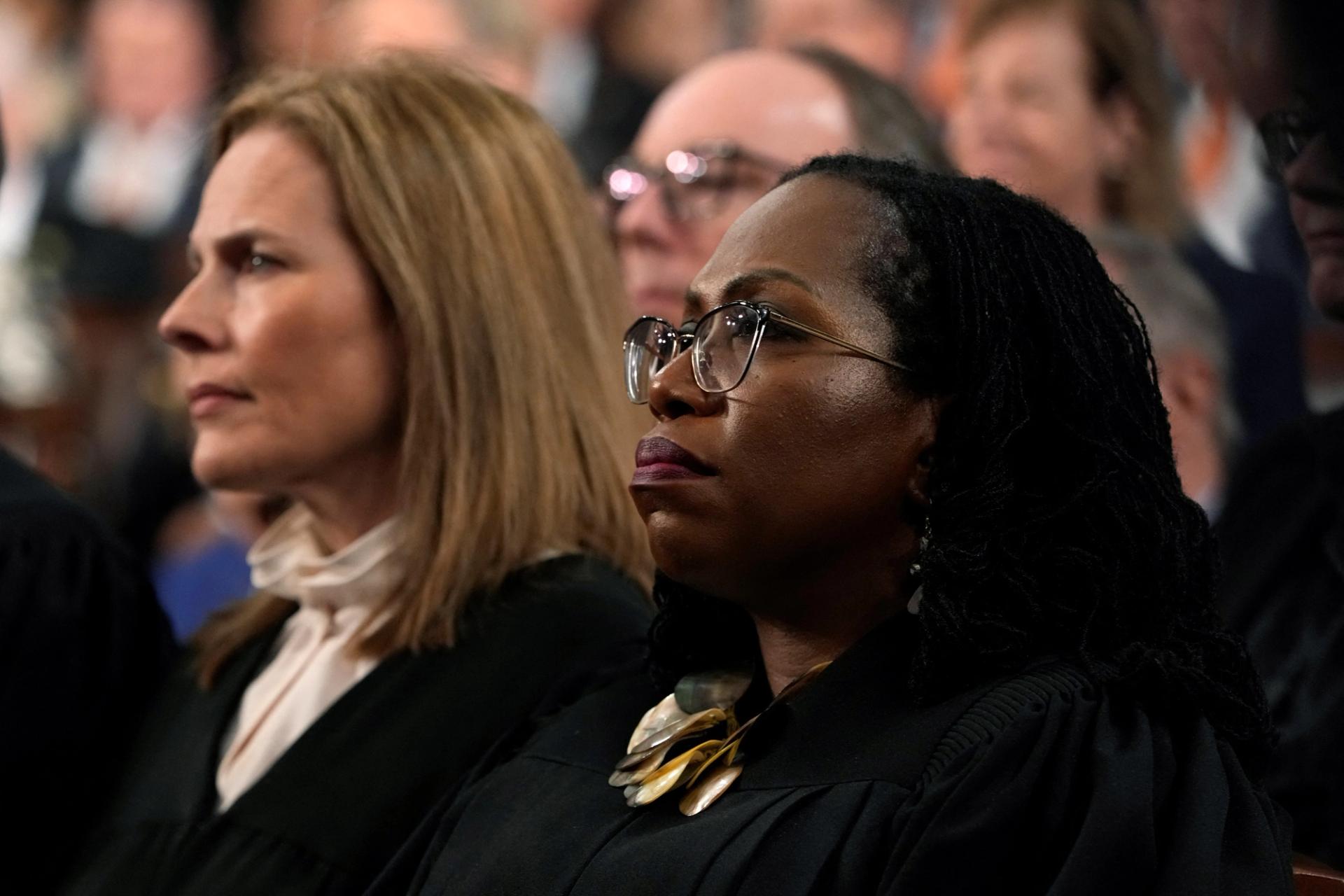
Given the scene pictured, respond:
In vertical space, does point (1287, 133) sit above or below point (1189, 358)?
above

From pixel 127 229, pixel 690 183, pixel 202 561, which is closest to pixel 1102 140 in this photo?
pixel 690 183

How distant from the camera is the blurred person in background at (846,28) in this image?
140 inches

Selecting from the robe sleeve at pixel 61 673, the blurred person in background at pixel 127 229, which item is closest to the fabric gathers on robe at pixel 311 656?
the robe sleeve at pixel 61 673

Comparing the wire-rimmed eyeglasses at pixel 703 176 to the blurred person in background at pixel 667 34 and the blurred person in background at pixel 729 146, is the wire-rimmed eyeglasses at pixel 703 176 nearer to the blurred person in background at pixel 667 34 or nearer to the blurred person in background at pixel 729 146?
the blurred person in background at pixel 729 146

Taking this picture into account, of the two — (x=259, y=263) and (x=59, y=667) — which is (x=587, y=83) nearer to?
(x=259, y=263)

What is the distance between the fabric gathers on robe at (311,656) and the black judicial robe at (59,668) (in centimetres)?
30

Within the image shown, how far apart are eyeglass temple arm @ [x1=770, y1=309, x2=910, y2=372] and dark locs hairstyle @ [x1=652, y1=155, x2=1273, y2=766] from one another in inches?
0.5

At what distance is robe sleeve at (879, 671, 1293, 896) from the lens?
1291mm

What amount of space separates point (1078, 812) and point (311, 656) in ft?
4.34

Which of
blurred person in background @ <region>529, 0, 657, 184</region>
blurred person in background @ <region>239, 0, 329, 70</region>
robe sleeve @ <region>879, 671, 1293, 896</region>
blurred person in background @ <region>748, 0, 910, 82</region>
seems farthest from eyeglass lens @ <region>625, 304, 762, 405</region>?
blurred person in background @ <region>239, 0, 329, 70</region>

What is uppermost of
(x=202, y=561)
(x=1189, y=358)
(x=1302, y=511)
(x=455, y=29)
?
(x=455, y=29)

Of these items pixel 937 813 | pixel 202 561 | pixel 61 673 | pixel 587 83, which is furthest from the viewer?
pixel 202 561

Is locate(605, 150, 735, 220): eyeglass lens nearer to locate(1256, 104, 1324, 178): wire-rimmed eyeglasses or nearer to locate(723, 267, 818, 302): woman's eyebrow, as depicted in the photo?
locate(1256, 104, 1324, 178): wire-rimmed eyeglasses

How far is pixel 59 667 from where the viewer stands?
252cm
